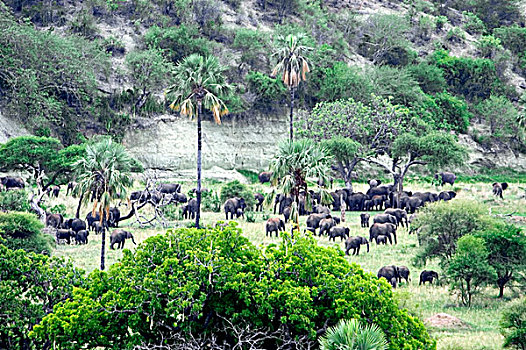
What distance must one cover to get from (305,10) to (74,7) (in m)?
35.6

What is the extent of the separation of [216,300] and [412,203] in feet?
116

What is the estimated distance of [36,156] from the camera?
169ft

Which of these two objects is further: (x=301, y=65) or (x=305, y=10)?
(x=305, y=10)

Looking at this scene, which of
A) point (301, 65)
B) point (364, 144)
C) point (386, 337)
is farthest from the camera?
point (364, 144)

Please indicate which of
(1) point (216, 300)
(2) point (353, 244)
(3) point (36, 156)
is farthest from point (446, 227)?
(3) point (36, 156)

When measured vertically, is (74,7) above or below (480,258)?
above

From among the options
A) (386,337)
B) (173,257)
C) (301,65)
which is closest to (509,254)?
(386,337)

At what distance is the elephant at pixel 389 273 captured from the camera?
31.0 m

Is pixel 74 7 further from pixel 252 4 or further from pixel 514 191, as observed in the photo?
pixel 514 191

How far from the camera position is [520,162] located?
9075 cm

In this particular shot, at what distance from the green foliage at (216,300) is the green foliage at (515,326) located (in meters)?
5.13

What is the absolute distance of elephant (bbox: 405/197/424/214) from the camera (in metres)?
51.3

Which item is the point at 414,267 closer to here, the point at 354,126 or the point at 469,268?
the point at 469,268

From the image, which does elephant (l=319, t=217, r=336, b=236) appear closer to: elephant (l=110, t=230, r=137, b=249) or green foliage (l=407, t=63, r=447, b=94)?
elephant (l=110, t=230, r=137, b=249)
